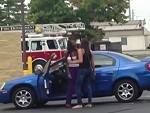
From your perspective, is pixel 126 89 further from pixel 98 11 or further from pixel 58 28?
pixel 98 11

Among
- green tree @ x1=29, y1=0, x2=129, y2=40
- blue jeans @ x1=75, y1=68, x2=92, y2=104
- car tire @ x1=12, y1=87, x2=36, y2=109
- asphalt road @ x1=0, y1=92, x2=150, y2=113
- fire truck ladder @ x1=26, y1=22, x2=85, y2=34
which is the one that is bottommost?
asphalt road @ x1=0, y1=92, x2=150, y2=113

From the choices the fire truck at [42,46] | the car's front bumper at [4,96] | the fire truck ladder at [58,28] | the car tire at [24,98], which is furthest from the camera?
the fire truck ladder at [58,28]

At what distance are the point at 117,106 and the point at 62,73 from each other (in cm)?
156

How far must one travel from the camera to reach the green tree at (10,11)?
67756mm

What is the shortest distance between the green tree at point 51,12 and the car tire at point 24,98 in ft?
93.9

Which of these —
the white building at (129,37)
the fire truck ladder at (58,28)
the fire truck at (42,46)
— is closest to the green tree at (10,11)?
the white building at (129,37)

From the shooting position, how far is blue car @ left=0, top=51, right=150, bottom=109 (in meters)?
11.8

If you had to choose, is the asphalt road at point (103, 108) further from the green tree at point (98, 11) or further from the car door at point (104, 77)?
the green tree at point (98, 11)

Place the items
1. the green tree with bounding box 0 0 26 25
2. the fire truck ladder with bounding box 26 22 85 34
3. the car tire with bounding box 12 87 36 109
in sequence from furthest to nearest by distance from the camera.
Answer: the green tree with bounding box 0 0 26 25 → the fire truck ladder with bounding box 26 22 85 34 → the car tire with bounding box 12 87 36 109

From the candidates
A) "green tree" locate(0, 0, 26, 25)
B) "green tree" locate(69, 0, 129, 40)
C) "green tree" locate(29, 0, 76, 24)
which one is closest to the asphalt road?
"green tree" locate(29, 0, 76, 24)

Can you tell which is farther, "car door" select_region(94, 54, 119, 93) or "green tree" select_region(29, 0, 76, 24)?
"green tree" select_region(29, 0, 76, 24)

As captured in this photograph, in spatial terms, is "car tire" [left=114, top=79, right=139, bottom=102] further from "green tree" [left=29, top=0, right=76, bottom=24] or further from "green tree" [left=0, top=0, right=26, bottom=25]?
"green tree" [left=0, top=0, right=26, bottom=25]

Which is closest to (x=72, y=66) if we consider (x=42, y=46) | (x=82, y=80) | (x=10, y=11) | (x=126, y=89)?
(x=82, y=80)

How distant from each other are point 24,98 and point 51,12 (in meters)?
29.7
